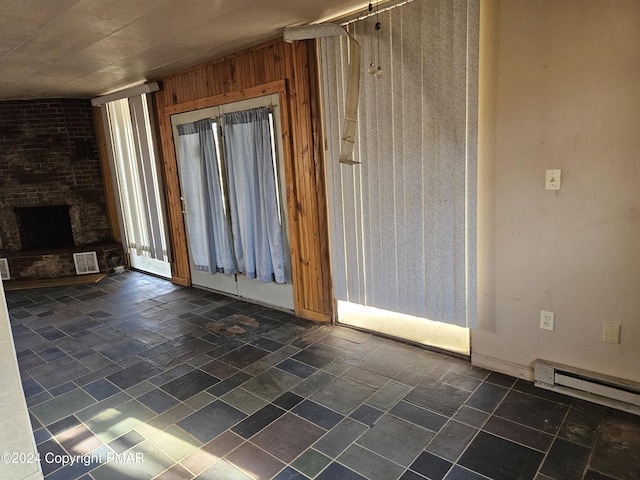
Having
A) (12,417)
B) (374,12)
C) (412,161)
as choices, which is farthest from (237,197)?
(12,417)

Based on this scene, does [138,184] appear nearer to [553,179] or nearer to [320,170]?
[320,170]

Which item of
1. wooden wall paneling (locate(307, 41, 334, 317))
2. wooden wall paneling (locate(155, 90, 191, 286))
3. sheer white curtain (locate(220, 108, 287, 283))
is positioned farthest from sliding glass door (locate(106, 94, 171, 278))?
wooden wall paneling (locate(307, 41, 334, 317))

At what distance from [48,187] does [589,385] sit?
6255 mm

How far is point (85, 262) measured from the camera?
18.6 ft

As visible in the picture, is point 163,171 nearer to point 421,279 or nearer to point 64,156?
point 64,156

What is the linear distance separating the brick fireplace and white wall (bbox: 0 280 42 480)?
4407 millimetres

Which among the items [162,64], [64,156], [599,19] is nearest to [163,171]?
[162,64]

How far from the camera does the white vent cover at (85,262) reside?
5629mm

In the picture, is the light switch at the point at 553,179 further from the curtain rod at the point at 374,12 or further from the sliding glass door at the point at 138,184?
the sliding glass door at the point at 138,184

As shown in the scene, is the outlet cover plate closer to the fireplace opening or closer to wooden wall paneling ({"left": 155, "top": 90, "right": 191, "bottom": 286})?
wooden wall paneling ({"left": 155, "top": 90, "right": 191, "bottom": 286})

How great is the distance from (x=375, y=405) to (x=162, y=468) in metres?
1.15

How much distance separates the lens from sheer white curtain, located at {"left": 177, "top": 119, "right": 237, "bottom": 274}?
4.21 meters

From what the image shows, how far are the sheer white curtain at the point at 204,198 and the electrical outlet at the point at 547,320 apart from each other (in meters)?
2.87

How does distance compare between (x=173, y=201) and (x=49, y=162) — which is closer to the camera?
(x=173, y=201)
